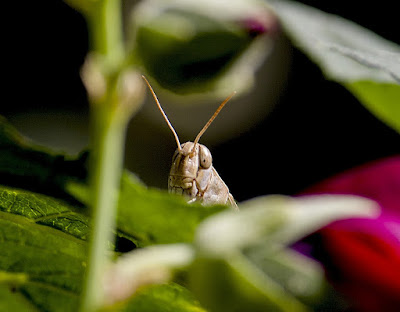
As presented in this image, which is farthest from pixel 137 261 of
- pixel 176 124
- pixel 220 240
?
pixel 176 124

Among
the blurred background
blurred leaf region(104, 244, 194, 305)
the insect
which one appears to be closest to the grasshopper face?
the insect

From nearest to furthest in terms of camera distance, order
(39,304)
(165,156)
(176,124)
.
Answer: (39,304), (176,124), (165,156)

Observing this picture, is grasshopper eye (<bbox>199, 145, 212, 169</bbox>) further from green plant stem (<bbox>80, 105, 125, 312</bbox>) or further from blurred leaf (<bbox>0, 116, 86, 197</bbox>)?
green plant stem (<bbox>80, 105, 125, 312</bbox>)

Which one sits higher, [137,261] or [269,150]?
[137,261]

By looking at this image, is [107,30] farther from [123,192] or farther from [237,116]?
[237,116]

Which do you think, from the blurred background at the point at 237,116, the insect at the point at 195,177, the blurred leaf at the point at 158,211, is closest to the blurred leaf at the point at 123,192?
the blurred leaf at the point at 158,211

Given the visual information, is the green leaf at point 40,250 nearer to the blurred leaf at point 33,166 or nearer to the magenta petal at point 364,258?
the blurred leaf at point 33,166

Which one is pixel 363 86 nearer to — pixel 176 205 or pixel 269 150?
pixel 176 205
